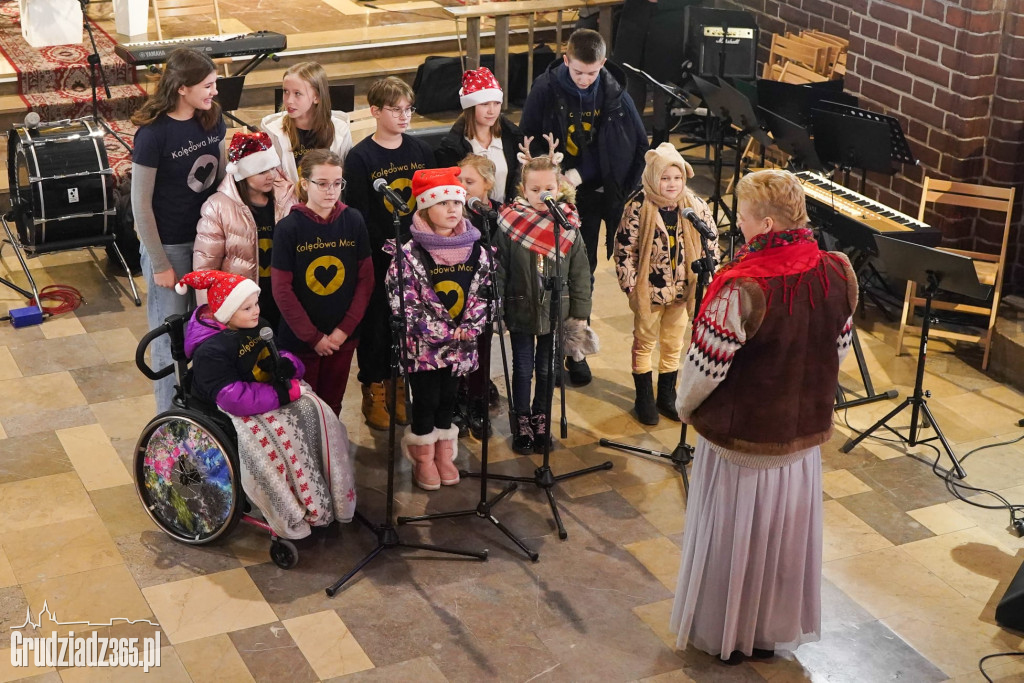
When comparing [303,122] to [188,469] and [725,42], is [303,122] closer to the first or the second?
[188,469]

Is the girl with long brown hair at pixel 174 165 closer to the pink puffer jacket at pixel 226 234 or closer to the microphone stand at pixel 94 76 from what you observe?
the pink puffer jacket at pixel 226 234

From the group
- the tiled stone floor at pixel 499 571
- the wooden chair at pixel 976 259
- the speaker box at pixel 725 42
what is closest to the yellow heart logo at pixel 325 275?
the tiled stone floor at pixel 499 571

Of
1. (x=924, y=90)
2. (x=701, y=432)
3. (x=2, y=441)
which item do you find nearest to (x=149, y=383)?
(x=2, y=441)

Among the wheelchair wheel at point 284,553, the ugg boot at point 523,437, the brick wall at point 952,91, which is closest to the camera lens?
the wheelchair wheel at point 284,553

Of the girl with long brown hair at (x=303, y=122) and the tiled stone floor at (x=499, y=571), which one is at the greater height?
the girl with long brown hair at (x=303, y=122)

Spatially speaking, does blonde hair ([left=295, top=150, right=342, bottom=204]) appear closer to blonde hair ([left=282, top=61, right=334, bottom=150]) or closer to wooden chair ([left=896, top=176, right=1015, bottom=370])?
blonde hair ([left=282, top=61, right=334, bottom=150])

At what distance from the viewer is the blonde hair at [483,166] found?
17.1 feet

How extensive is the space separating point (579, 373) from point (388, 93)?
1805 mm

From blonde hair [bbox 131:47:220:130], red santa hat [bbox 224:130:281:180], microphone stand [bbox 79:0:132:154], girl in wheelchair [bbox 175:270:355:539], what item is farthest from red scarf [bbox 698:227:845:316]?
microphone stand [bbox 79:0:132:154]

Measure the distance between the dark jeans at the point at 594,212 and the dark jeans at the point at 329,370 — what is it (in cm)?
155

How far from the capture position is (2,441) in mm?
5531

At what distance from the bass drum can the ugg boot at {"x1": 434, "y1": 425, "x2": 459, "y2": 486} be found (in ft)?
9.22

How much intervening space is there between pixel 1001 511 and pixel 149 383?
4.00 meters

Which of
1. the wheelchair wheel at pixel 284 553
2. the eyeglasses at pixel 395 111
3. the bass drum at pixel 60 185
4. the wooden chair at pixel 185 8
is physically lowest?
the wheelchair wheel at pixel 284 553
